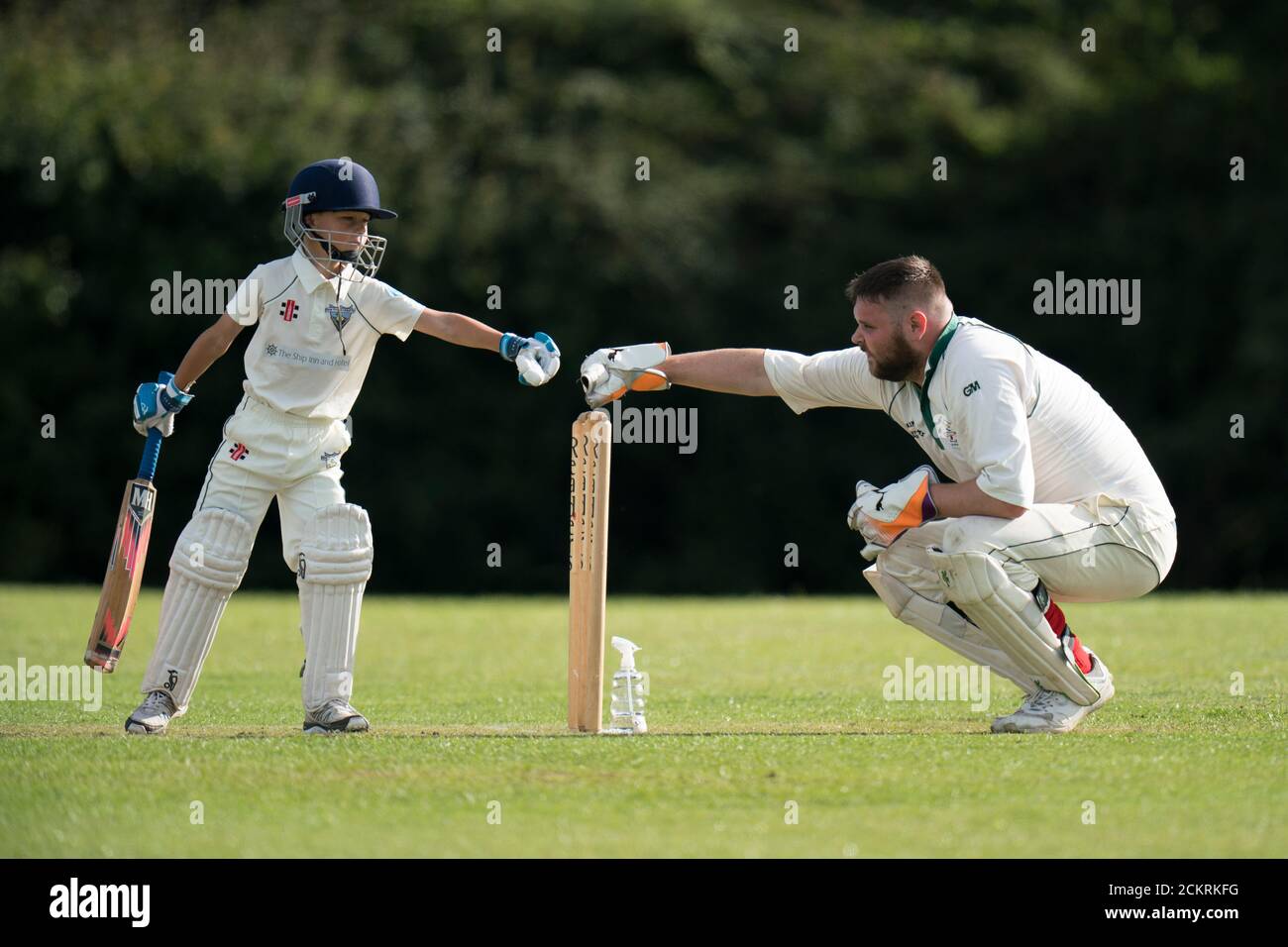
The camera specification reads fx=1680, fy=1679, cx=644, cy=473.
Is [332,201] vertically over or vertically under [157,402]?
over

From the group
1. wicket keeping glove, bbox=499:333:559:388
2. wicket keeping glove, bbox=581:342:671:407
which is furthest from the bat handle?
wicket keeping glove, bbox=581:342:671:407

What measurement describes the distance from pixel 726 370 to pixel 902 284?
777 millimetres

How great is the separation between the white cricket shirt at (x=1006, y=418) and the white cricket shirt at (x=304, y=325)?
1335 mm

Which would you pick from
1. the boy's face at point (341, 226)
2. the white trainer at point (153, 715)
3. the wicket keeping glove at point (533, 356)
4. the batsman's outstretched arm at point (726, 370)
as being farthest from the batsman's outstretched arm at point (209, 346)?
the batsman's outstretched arm at point (726, 370)

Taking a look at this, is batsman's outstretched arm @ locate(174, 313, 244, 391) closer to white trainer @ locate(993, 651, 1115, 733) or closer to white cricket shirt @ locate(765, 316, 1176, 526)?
white cricket shirt @ locate(765, 316, 1176, 526)

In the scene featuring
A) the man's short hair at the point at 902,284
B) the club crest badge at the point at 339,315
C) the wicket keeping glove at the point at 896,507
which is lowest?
the wicket keeping glove at the point at 896,507

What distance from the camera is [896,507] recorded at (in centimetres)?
486

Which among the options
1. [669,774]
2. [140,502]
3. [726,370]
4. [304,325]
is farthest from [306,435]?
[669,774]

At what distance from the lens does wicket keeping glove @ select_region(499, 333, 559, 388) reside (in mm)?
5125

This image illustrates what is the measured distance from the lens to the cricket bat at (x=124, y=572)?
5.24 metres

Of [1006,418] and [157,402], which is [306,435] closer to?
[157,402]

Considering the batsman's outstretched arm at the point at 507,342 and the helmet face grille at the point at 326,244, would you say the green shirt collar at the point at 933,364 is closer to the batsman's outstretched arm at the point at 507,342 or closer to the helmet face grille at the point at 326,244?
the batsman's outstretched arm at the point at 507,342

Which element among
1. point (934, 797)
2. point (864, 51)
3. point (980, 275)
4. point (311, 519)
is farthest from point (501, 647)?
point (864, 51)

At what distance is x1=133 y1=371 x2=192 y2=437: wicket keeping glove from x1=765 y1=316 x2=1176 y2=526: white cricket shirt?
1929 millimetres
